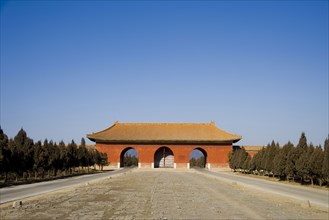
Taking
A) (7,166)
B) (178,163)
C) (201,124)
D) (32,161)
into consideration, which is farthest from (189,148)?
(7,166)

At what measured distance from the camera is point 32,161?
28.6 meters

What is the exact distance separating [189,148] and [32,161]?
3460cm

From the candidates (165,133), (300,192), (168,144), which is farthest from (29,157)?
(165,133)

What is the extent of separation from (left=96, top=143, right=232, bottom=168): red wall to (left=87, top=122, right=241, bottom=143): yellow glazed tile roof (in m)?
1.20

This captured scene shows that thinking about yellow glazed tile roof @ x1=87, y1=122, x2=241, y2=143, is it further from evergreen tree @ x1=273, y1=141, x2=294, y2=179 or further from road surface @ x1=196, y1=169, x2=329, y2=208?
road surface @ x1=196, y1=169, x2=329, y2=208

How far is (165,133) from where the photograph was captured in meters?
61.7

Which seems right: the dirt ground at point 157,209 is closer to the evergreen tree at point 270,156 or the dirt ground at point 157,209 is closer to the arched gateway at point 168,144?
the evergreen tree at point 270,156

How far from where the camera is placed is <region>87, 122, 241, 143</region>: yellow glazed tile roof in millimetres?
58938

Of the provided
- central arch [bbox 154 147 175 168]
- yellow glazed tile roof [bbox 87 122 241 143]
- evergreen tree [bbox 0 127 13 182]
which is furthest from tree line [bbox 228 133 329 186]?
central arch [bbox 154 147 175 168]

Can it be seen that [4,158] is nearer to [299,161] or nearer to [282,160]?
[299,161]

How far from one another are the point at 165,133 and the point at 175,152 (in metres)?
3.88

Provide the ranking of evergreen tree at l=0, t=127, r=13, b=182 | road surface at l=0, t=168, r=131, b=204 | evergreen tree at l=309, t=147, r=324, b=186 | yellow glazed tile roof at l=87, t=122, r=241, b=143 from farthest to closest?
yellow glazed tile roof at l=87, t=122, r=241, b=143, evergreen tree at l=309, t=147, r=324, b=186, evergreen tree at l=0, t=127, r=13, b=182, road surface at l=0, t=168, r=131, b=204

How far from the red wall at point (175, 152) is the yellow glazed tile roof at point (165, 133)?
1.20 m

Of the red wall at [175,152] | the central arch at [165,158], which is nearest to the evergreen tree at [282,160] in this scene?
the red wall at [175,152]
